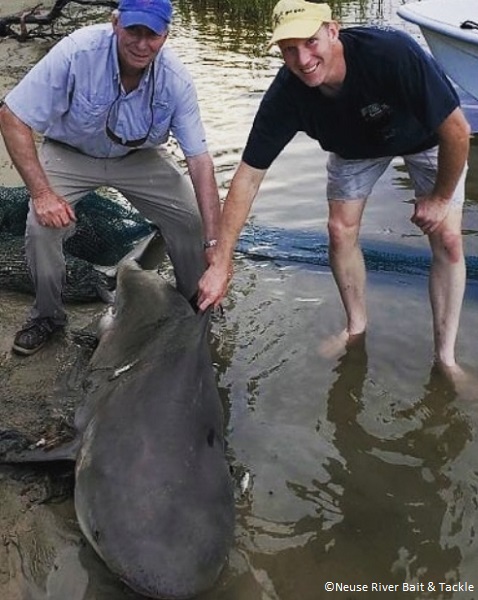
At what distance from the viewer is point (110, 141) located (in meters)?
4.29

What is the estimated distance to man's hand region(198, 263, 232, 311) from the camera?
3.51 meters

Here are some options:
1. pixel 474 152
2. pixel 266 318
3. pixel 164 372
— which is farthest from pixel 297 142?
pixel 164 372

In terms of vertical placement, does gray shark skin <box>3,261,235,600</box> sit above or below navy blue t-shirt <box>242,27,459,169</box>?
below

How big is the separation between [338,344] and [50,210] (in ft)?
6.18

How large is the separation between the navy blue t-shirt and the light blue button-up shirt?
2.40 ft

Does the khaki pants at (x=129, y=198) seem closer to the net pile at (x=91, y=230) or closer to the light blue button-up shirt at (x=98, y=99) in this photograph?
the light blue button-up shirt at (x=98, y=99)

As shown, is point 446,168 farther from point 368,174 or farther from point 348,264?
point 348,264

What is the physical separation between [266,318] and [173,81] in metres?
1.66

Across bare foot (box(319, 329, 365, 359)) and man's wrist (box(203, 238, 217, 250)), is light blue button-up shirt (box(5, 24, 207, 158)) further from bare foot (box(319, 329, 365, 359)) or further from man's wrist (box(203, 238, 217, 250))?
bare foot (box(319, 329, 365, 359))

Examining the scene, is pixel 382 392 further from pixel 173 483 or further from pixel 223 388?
pixel 173 483

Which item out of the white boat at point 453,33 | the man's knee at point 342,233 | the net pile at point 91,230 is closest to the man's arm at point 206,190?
the man's knee at point 342,233

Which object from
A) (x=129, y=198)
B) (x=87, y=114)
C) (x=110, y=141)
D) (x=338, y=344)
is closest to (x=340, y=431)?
(x=338, y=344)

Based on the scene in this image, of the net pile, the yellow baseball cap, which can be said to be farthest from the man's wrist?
the yellow baseball cap

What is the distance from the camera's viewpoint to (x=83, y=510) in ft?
9.09
